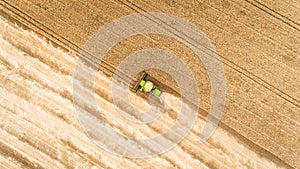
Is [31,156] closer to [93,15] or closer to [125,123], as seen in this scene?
[125,123]

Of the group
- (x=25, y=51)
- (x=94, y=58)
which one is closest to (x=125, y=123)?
(x=94, y=58)

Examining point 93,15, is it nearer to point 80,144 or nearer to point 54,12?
point 54,12

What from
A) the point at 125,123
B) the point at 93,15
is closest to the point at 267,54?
the point at 125,123

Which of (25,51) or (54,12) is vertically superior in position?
(54,12)

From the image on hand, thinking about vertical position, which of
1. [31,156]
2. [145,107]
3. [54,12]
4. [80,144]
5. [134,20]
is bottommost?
[31,156]

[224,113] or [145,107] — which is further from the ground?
[224,113]

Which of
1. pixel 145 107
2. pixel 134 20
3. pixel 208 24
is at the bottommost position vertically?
pixel 145 107
